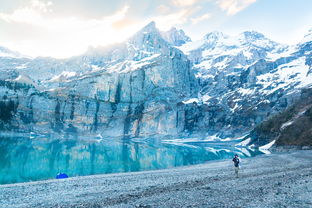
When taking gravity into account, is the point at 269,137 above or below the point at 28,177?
above

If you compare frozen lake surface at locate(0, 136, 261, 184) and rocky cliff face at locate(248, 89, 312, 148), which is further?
rocky cliff face at locate(248, 89, 312, 148)

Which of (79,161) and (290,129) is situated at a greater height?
(290,129)

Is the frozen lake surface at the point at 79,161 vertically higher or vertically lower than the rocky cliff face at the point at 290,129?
lower

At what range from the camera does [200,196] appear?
20359 millimetres

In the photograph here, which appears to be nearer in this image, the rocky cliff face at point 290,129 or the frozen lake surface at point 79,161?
the frozen lake surface at point 79,161

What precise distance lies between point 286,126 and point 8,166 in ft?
312

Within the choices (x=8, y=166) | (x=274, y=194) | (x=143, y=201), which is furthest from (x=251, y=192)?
(x=8, y=166)

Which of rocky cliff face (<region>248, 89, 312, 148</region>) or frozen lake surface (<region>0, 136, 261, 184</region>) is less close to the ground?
rocky cliff face (<region>248, 89, 312, 148</region>)

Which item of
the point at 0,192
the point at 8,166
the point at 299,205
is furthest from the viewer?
the point at 8,166

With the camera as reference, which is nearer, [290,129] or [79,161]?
[79,161]

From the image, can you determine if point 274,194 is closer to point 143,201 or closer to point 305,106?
point 143,201

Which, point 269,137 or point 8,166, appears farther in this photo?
point 269,137

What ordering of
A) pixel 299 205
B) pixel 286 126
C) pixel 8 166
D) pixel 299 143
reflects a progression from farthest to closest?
pixel 286 126
pixel 299 143
pixel 8 166
pixel 299 205

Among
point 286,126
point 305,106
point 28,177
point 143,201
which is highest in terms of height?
point 305,106
